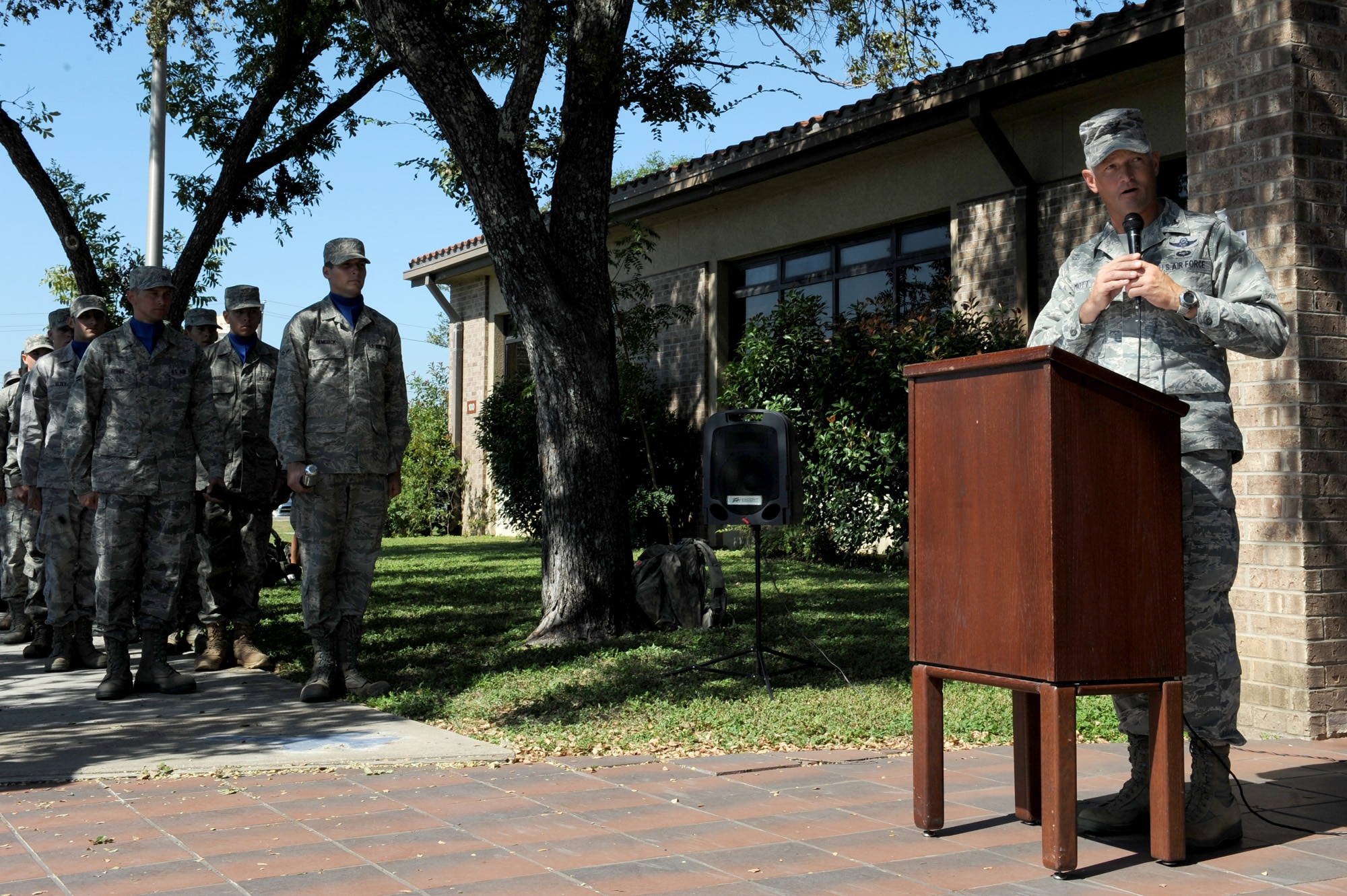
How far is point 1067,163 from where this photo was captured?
44.3ft

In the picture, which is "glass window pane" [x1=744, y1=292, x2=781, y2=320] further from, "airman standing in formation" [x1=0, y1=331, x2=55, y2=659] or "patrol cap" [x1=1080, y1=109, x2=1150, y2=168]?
"patrol cap" [x1=1080, y1=109, x2=1150, y2=168]

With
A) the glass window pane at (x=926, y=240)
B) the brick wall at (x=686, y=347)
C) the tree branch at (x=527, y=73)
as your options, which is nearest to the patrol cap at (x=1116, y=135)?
the tree branch at (x=527, y=73)

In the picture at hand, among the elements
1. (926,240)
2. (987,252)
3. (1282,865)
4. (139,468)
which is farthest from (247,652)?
(926,240)

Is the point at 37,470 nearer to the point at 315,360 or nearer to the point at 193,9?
the point at 315,360

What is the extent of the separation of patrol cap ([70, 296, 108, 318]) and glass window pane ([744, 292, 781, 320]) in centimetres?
1045

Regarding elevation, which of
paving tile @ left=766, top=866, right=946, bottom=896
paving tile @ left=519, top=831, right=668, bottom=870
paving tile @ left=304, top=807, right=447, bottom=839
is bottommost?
paving tile @ left=766, top=866, right=946, bottom=896

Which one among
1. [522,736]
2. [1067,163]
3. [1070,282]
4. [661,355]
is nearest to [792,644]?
[522,736]

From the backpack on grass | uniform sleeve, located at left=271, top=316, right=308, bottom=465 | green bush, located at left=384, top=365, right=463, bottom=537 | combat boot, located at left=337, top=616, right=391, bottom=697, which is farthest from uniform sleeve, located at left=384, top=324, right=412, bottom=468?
green bush, located at left=384, top=365, right=463, bottom=537

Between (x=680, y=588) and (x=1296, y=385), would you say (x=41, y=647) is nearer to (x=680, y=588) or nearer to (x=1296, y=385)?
(x=680, y=588)

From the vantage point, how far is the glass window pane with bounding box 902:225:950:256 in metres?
15.2

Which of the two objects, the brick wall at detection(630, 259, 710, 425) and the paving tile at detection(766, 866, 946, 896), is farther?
the brick wall at detection(630, 259, 710, 425)

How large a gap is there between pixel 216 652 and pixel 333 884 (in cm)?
481

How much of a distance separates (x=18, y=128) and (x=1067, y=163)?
10615 millimetres

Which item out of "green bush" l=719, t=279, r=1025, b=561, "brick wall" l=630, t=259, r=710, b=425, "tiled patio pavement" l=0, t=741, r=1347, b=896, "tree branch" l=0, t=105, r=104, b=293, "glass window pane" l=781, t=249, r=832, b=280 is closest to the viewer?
"tiled patio pavement" l=0, t=741, r=1347, b=896
